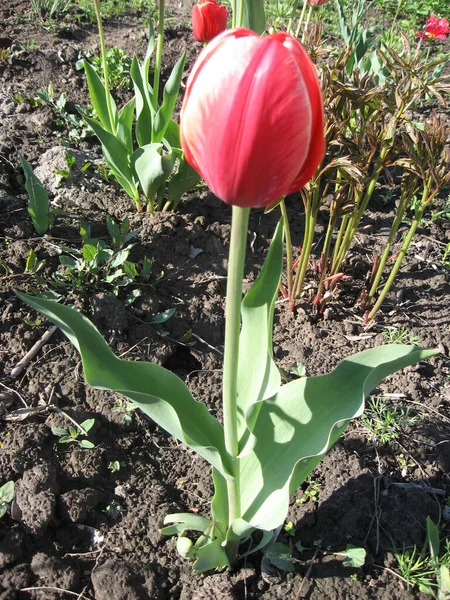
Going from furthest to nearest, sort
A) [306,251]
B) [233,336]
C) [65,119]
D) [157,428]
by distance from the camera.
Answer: [65,119] < [306,251] < [157,428] < [233,336]

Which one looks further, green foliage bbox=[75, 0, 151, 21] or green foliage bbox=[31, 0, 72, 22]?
green foliage bbox=[75, 0, 151, 21]

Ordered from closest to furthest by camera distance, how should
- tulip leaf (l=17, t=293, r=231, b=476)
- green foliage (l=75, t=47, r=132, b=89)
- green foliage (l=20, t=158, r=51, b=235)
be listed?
tulip leaf (l=17, t=293, r=231, b=476)
green foliage (l=20, t=158, r=51, b=235)
green foliage (l=75, t=47, r=132, b=89)

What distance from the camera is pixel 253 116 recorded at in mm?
834

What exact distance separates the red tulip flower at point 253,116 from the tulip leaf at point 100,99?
74.4 inches

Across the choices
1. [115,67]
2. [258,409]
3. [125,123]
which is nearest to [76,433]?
[258,409]

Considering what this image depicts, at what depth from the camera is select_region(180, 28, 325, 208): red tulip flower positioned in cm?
82

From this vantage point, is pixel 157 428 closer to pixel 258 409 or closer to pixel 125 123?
pixel 258 409

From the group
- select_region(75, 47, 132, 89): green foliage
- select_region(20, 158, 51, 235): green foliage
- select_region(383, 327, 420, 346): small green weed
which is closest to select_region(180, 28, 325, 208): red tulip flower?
select_region(383, 327, 420, 346): small green weed

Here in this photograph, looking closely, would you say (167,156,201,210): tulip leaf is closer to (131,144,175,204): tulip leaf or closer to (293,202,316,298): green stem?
(131,144,175,204): tulip leaf

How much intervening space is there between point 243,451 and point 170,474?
22.9 inches

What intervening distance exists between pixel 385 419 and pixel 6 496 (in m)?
1.30

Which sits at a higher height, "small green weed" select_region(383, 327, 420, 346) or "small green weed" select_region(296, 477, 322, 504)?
"small green weed" select_region(383, 327, 420, 346)

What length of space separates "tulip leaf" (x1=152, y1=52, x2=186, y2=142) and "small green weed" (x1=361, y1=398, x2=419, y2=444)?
1563mm

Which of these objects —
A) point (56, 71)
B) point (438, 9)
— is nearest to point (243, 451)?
point (56, 71)
